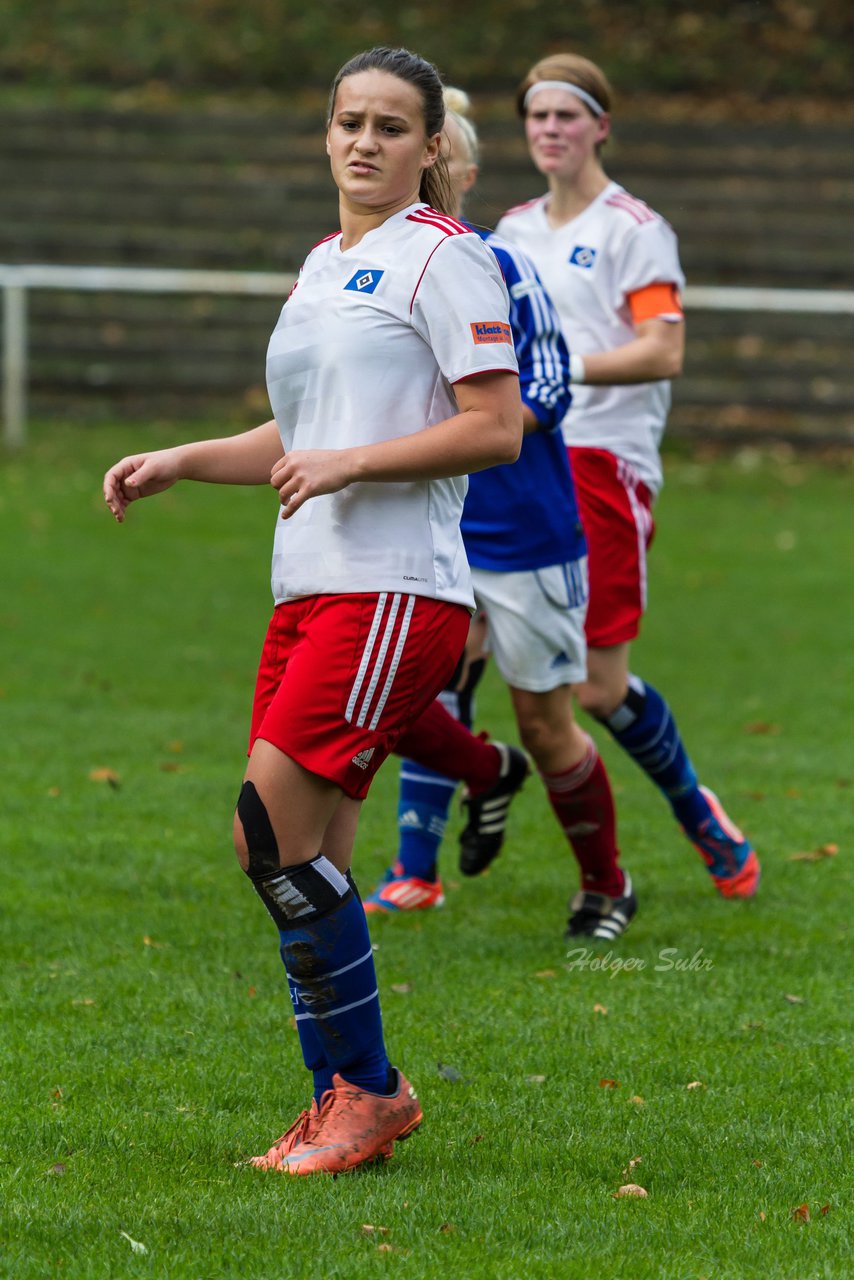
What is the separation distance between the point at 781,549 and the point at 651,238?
815 cm

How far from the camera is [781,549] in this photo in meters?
13.5

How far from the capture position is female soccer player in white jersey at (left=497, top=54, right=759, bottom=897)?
5590 mm

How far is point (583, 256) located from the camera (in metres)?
5.71

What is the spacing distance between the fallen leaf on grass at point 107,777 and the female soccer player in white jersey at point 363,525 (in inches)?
145

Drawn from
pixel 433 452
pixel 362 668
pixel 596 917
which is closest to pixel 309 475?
pixel 433 452

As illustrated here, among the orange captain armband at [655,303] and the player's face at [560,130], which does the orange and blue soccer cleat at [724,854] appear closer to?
the orange captain armband at [655,303]

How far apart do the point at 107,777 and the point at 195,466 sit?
12.2ft

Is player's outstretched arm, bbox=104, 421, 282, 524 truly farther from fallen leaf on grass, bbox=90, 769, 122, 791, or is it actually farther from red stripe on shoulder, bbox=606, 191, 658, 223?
fallen leaf on grass, bbox=90, 769, 122, 791

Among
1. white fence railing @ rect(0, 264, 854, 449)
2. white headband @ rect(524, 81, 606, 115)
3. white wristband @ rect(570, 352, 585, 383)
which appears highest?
white fence railing @ rect(0, 264, 854, 449)

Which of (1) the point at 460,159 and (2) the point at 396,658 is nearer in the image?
(2) the point at 396,658

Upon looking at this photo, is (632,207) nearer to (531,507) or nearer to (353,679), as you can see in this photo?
(531,507)

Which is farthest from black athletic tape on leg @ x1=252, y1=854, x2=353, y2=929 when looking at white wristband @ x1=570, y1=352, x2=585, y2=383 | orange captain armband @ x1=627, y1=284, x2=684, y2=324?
orange captain armband @ x1=627, y1=284, x2=684, y2=324

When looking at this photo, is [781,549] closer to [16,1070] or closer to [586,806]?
[586,806]

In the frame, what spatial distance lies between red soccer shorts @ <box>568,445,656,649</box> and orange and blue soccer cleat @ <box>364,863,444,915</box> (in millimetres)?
888
